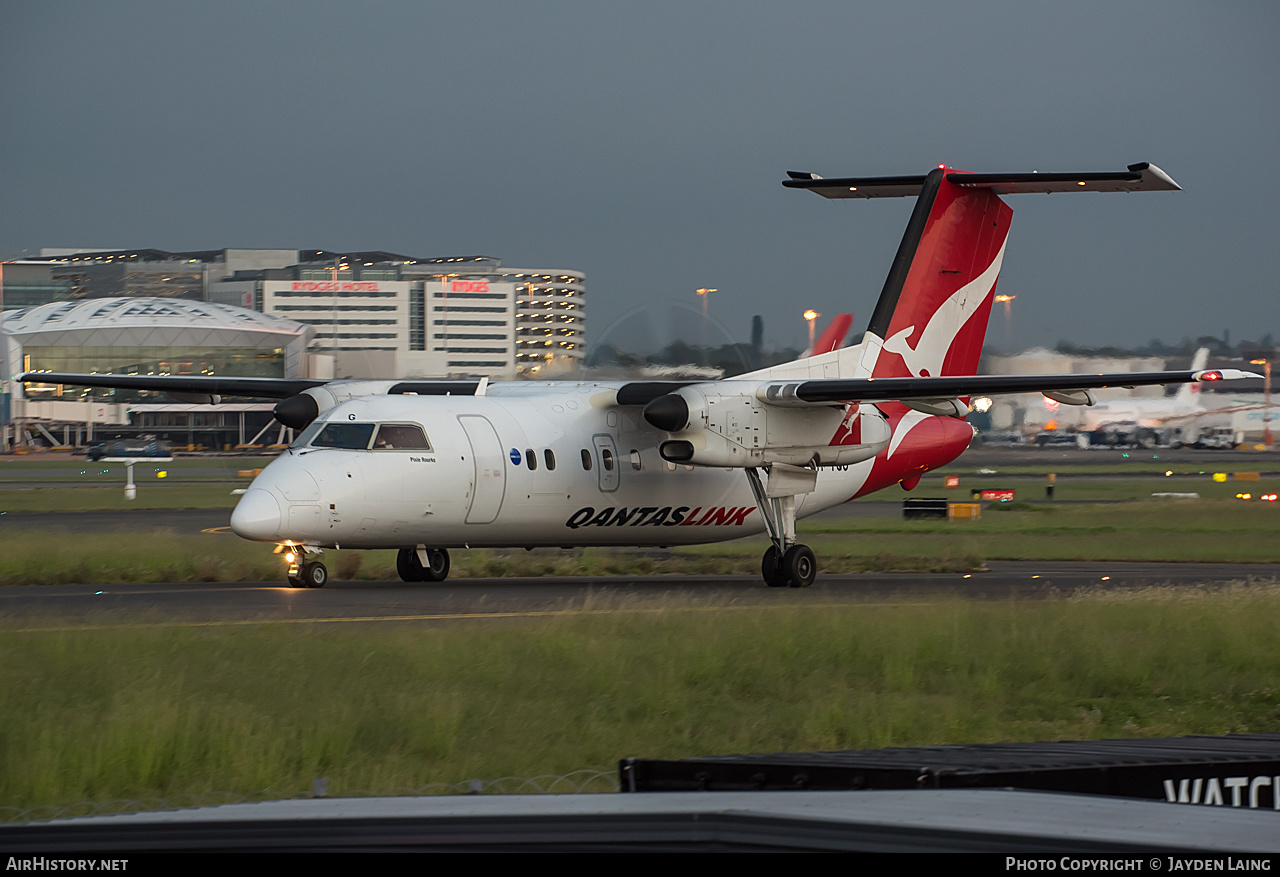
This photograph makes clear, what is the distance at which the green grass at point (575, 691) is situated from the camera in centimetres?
912

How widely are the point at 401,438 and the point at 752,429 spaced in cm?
534

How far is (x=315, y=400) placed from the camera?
22.3 meters

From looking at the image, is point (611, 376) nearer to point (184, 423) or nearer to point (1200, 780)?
point (1200, 780)

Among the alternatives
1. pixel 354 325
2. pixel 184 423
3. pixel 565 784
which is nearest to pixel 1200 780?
pixel 565 784

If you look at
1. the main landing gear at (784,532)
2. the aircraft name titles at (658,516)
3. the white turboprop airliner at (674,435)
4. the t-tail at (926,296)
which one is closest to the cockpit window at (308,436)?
the white turboprop airliner at (674,435)

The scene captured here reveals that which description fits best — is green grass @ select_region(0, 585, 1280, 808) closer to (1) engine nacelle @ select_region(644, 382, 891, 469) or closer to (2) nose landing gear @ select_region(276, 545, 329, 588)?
(2) nose landing gear @ select_region(276, 545, 329, 588)

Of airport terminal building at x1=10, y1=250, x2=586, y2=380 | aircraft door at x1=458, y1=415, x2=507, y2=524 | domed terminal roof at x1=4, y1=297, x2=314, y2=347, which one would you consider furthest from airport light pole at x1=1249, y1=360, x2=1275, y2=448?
domed terminal roof at x1=4, y1=297, x2=314, y2=347

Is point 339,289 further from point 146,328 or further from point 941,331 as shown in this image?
point 941,331

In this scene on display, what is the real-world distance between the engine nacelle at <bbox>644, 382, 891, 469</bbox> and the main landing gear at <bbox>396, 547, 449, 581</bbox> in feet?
13.5

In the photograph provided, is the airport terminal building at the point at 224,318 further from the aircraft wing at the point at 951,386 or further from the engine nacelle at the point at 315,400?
the aircraft wing at the point at 951,386

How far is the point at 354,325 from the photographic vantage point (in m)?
132

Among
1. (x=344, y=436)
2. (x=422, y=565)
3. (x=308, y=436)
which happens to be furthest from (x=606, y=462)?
(x=308, y=436)

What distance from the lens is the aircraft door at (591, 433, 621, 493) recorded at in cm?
2117

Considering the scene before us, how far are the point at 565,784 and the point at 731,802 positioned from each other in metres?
5.24
